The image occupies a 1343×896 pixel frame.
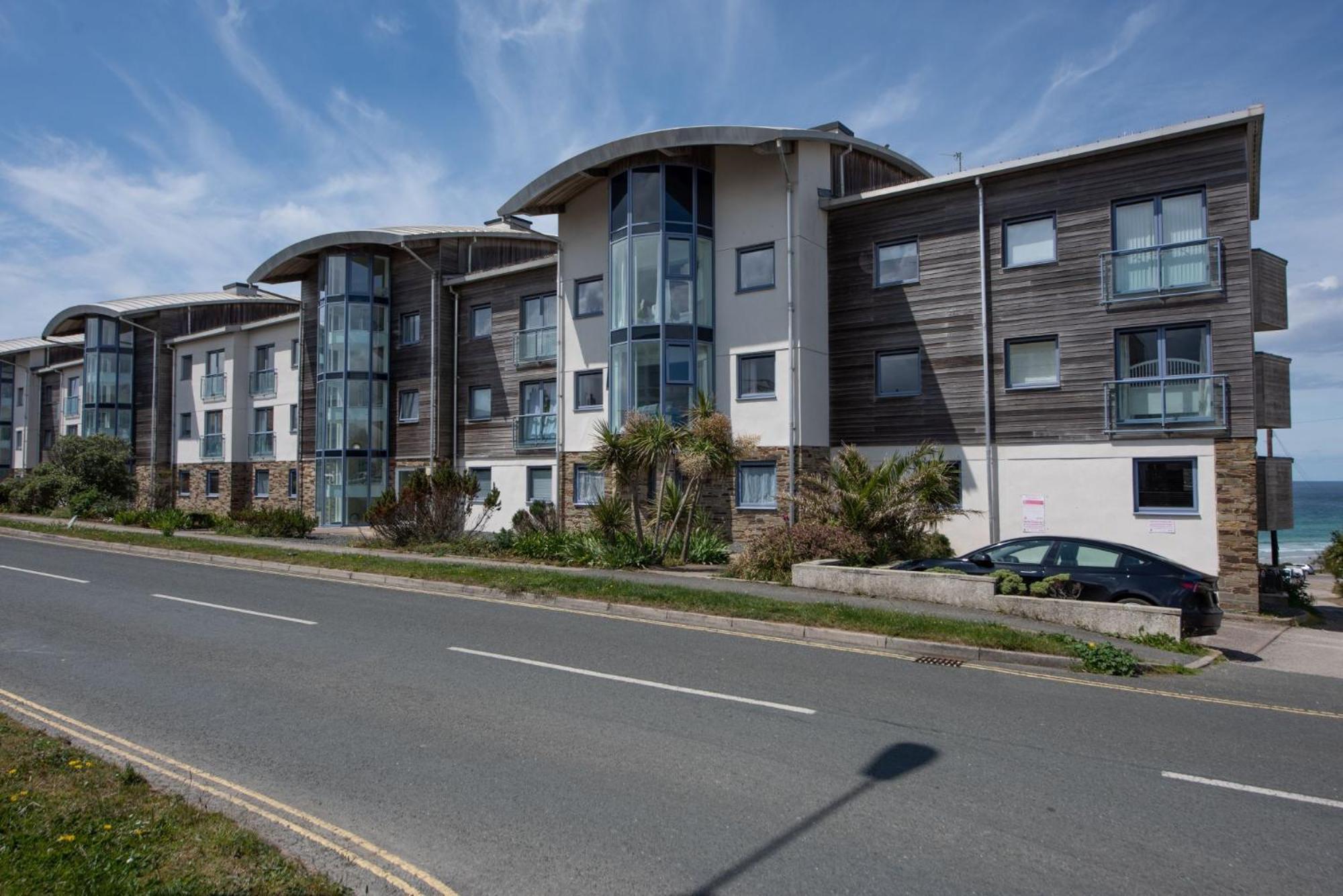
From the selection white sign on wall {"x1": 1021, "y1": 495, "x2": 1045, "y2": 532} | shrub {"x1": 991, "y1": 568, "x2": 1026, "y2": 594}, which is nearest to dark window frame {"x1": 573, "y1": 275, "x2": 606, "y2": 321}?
white sign on wall {"x1": 1021, "y1": 495, "x2": 1045, "y2": 532}

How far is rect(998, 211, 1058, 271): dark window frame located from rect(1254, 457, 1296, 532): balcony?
19.3ft

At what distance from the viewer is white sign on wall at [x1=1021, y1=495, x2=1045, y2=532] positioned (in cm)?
1880

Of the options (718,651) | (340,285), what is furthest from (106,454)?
(718,651)

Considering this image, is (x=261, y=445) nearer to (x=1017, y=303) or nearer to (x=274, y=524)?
(x=274, y=524)

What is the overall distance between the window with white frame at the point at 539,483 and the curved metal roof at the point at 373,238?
296 inches

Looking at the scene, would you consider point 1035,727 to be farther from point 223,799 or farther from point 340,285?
point 340,285

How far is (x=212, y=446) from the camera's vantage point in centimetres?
3916

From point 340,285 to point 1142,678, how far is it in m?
29.5

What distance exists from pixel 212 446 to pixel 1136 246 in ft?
123

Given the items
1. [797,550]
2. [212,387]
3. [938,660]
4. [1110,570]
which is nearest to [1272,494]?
[1110,570]

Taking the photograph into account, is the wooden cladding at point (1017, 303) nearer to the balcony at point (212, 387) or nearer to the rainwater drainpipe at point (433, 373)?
the rainwater drainpipe at point (433, 373)

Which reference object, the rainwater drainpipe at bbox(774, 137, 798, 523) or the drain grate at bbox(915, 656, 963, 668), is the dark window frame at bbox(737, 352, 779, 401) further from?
the drain grate at bbox(915, 656, 963, 668)

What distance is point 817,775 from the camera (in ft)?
18.7

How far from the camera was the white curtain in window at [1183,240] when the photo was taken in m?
17.2
